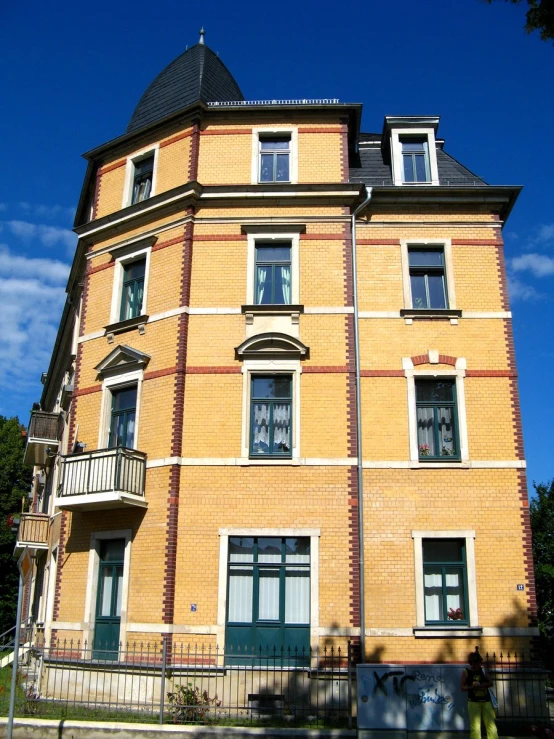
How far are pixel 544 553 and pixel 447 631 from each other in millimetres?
22846

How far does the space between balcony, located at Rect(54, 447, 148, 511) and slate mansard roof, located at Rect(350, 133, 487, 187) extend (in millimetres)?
9346

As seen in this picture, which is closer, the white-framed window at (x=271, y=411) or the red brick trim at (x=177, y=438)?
the red brick trim at (x=177, y=438)

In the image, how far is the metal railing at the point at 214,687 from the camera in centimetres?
1396

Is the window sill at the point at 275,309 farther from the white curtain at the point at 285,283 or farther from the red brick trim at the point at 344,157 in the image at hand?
the red brick trim at the point at 344,157

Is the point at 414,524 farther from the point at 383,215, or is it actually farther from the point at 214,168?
the point at 214,168

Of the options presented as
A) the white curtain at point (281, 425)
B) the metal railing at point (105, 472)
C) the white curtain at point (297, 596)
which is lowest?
the white curtain at point (297, 596)

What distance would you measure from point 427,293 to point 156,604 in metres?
9.90

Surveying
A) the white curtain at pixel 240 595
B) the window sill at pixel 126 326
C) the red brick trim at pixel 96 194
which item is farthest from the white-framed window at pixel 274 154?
the white curtain at pixel 240 595

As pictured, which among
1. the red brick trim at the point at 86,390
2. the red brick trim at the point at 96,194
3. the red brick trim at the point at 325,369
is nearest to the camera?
the red brick trim at the point at 325,369

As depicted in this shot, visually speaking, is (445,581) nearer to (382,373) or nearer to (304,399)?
(382,373)

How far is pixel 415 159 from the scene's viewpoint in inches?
796

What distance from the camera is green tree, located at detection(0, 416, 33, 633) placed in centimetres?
4290

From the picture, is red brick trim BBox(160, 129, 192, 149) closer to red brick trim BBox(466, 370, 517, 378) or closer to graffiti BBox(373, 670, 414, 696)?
red brick trim BBox(466, 370, 517, 378)

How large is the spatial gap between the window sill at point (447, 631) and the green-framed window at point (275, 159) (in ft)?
38.0
